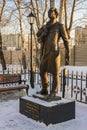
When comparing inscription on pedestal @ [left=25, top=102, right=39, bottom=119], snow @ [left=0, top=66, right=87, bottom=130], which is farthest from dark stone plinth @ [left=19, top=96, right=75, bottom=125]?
snow @ [left=0, top=66, right=87, bottom=130]

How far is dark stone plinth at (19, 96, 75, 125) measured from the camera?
5.98m

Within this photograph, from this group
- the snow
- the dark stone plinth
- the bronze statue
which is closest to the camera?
the snow

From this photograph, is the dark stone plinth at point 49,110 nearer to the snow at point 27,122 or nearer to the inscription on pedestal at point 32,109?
the inscription on pedestal at point 32,109

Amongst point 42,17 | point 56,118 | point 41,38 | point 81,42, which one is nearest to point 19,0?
point 42,17

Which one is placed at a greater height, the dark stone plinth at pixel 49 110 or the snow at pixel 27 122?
the dark stone plinth at pixel 49 110

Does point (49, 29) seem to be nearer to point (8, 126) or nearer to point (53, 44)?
point (53, 44)

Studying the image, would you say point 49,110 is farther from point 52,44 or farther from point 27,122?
point 52,44

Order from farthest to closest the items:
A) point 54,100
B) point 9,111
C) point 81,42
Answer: point 81,42
point 9,111
point 54,100

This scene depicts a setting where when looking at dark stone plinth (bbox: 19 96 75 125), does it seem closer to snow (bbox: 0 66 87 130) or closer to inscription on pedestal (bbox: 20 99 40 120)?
inscription on pedestal (bbox: 20 99 40 120)

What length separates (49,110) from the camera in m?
5.92

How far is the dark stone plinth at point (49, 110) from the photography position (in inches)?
235

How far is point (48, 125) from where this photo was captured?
5.98m

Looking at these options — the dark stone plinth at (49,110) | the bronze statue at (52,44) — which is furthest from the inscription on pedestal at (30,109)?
the bronze statue at (52,44)

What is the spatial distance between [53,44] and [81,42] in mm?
24069
